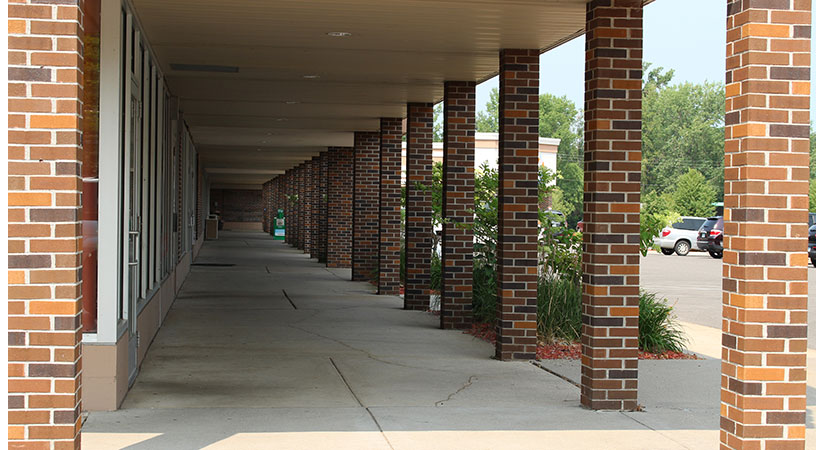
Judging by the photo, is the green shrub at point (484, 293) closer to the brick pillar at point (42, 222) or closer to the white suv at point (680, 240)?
the brick pillar at point (42, 222)

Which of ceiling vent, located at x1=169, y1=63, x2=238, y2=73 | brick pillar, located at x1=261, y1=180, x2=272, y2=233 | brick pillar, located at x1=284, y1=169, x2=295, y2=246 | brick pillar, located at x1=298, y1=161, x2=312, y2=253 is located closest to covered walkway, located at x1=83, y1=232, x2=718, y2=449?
ceiling vent, located at x1=169, y1=63, x2=238, y2=73

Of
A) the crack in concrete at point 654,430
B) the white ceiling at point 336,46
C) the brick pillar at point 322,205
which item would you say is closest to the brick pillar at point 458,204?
the white ceiling at point 336,46

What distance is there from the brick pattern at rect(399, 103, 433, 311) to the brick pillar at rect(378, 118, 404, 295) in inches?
104

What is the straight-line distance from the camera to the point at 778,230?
5.16 metres

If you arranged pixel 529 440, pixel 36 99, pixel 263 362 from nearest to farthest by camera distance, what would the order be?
pixel 36 99, pixel 529 440, pixel 263 362

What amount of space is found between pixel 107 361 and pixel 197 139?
59.8 feet

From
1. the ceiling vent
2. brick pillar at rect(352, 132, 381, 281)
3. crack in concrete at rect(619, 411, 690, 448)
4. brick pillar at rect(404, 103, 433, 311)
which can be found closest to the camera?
crack in concrete at rect(619, 411, 690, 448)

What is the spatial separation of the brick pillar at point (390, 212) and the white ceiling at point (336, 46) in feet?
1.98

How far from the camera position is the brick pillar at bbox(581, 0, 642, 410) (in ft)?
26.1

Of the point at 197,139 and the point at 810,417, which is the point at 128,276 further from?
the point at 197,139

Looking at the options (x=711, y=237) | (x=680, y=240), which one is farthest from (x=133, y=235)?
(x=680, y=240)

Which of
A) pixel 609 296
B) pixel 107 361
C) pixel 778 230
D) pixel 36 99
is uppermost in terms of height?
pixel 36 99

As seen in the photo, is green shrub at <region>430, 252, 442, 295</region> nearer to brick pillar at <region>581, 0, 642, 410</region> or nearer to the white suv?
brick pillar at <region>581, 0, 642, 410</region>

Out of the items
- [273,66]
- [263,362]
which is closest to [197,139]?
[273,66]
